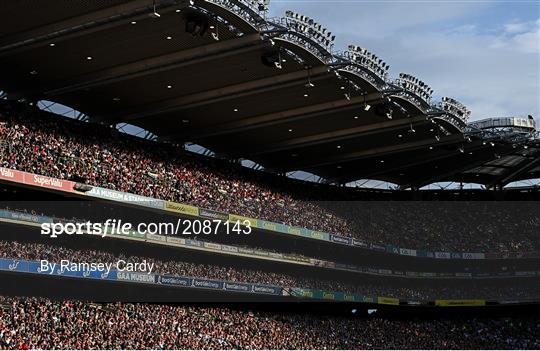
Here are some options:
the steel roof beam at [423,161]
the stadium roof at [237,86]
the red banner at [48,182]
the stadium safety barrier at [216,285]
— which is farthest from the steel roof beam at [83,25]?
the steel roof beam at [423,161]

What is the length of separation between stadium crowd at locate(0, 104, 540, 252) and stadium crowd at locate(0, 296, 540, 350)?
663 cm

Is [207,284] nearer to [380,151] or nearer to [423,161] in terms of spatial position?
[380,151]

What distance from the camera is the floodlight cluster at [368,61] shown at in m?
47.1

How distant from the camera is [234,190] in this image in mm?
60062

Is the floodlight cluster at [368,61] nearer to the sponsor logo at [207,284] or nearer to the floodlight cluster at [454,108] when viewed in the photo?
the floodlight cluster at [454,108]

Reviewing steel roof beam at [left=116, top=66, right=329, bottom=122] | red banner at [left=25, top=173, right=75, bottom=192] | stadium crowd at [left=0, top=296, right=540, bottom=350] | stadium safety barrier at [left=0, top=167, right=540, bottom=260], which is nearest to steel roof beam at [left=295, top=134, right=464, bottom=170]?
stadium safety barrier at [left=0, top=167, right=540, bottom=260]

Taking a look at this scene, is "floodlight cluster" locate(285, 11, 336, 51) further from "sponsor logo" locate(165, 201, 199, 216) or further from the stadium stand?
"sponsor logo" locate(165, 201, 199, 216)

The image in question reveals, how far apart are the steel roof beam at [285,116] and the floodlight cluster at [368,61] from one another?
161 cm

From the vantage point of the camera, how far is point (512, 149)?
208ft

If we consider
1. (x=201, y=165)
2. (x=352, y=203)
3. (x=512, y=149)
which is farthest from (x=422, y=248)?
(x=201, y=165)

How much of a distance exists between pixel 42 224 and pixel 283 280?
74.3 ft

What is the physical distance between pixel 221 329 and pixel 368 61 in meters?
18.7

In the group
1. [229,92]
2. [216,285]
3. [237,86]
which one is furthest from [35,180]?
[216,285]

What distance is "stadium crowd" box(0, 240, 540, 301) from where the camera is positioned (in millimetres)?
41822
